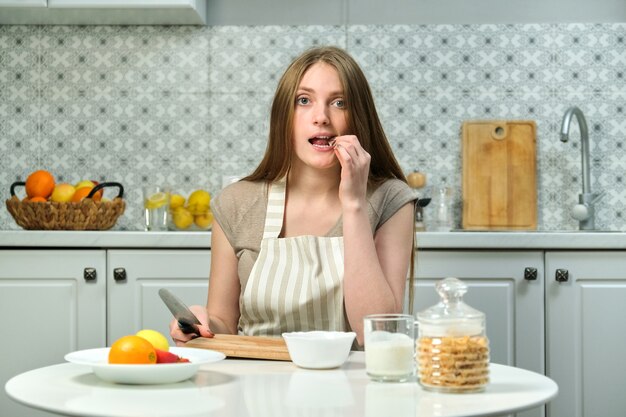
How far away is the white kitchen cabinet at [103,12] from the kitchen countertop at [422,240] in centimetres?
85

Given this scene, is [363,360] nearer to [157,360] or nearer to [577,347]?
[157,360]

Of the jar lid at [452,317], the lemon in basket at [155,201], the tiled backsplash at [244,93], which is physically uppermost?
the tiled backsplash at [244,93]

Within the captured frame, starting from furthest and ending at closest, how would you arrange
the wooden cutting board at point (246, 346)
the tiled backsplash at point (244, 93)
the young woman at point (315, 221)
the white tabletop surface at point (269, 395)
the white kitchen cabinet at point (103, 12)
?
the tiled backsplash at point (244, 93), the white kitchen cabinet at point (103, 12), the young woman at point (315, 221), the wooden cutting board at point (246, 346), the white tabletop surface at point (269, 395)

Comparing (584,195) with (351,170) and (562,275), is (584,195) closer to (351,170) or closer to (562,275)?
(562,275)

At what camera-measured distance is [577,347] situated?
2.83 meters

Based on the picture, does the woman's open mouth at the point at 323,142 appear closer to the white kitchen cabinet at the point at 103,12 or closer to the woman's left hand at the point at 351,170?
the woman's left hand at the point at 351,170

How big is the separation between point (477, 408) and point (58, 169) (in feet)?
8.93

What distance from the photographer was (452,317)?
1.19 m

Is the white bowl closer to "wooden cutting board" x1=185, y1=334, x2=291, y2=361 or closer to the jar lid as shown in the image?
"wooden cutting board" x1=185, y1=334, x2=291, y2=361

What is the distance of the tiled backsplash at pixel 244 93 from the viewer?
3496 mm

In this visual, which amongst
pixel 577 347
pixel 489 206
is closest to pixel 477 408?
pixel 577 347

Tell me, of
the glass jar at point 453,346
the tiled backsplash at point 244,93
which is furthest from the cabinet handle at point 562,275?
the glass jar at point 453,346

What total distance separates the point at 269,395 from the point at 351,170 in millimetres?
741

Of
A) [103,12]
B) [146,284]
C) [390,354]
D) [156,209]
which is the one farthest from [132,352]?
[103,12]
